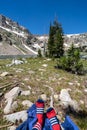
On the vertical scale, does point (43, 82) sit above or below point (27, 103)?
above

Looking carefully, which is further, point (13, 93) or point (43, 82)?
point (43, 82)

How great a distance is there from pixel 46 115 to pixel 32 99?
2.24 m

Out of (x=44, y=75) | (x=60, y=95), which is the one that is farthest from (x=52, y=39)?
(x=60, y=95)

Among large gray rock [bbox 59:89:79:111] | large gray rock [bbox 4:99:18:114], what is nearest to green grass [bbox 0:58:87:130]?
large gray rock [bbox 4:99:18:114]

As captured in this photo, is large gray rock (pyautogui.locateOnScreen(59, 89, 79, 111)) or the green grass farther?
the green grass

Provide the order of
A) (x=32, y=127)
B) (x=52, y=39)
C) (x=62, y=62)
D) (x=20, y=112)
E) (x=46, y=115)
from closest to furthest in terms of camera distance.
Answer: (x=32, y=127) → (x=46, y=115) → (x=20, y=112) → (x=62, y=62) → (x=52, y=39)

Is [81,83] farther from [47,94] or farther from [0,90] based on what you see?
[0,90]

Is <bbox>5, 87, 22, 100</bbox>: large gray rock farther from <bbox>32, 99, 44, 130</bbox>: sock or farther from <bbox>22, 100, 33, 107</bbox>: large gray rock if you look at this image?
<bbox>32, 99, 44, 130</bbox>: sock

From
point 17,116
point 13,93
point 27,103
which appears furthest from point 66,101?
point 17,116

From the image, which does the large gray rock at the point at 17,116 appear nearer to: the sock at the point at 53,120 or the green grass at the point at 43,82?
the green grass at the point at 43,82

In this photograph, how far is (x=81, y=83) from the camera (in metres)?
11.8

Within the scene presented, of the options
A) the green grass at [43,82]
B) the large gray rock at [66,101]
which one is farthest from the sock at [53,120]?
the large gray rock at [66,101]

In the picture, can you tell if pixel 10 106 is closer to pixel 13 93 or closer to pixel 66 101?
pixel 13 93

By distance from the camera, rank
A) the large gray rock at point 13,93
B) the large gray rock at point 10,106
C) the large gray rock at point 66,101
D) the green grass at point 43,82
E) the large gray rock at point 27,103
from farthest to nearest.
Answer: the green grass at point 43,82 < the large gray rock at point 66,101 < the large gray rock at point 13,93 < the large gray rock at point 27,103 < the large gray rock at point 10,106
